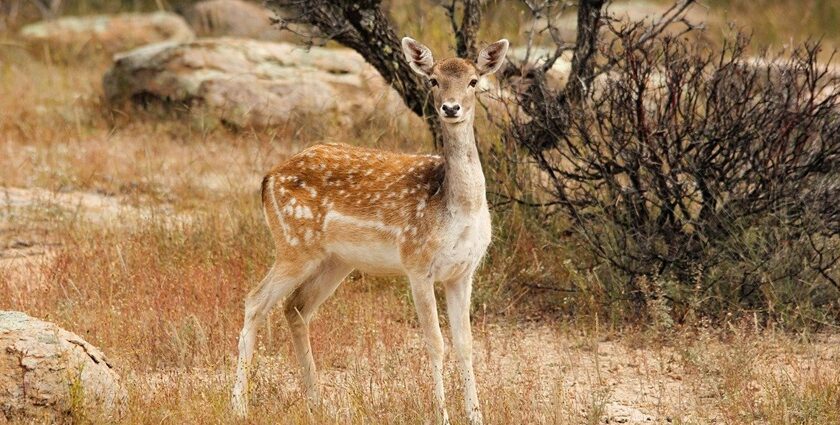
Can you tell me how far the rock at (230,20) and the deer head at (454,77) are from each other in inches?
511

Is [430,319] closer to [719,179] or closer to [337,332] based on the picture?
[337,332]

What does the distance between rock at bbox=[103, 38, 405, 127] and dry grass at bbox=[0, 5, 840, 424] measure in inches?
58.5

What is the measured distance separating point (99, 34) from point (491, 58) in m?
12.5

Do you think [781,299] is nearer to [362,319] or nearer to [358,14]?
[362,319]

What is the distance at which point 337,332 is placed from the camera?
7805 millimetres

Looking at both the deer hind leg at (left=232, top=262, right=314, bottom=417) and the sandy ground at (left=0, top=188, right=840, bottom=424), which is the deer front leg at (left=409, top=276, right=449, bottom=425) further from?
the deer hind leg at (left=232, top=262, right=314, bottom=417)

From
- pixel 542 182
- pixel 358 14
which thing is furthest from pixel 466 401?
pixel 358 14

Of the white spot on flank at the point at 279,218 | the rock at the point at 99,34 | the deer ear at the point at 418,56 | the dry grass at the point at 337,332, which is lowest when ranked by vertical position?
the rock at the point at 99,34

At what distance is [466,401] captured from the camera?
640 centimetres

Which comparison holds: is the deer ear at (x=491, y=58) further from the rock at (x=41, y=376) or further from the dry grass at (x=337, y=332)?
the rock at (x=41, y=376)

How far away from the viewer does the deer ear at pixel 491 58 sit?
266 inches

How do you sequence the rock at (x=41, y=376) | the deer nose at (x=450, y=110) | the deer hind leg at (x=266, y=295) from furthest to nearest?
1. the deer hind leg at (x=266, y=295)
2. the deer nose at (x=450, y=110)
3. the rock at (x=41, y=376)

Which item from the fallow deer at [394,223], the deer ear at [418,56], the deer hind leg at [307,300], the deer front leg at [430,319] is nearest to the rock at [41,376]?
the fallow deer at [394,223]

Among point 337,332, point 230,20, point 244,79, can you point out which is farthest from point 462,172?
point 230,20
